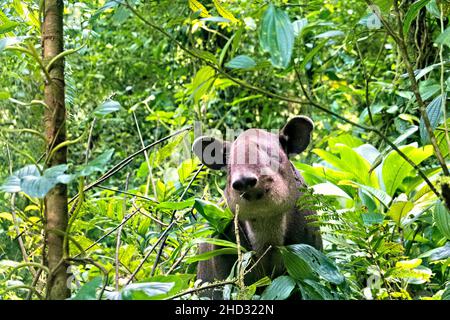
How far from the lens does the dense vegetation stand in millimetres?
1915

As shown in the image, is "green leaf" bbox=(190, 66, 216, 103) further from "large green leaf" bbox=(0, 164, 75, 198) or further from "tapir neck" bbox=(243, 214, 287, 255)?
"tapir neck" bbox=(243, 214, 287, 255)

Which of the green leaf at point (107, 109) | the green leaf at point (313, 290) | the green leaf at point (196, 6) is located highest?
the green leaf at point (196, 6)


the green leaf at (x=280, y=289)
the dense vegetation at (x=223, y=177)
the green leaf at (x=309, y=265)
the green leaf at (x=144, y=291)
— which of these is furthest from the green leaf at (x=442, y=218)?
the green leaf at (x=144, y=291)

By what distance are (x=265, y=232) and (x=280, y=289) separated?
0.94 m

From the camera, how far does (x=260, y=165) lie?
3209 millimetres

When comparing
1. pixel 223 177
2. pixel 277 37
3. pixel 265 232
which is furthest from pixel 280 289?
pixel 223 177

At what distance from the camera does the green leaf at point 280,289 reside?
100 inches

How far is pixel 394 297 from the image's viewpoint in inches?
111

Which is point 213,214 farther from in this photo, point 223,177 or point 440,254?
point 223,177

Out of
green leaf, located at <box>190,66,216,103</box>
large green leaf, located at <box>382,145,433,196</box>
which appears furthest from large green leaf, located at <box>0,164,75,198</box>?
large green leaf, located at <box>382,145,433,196</box>

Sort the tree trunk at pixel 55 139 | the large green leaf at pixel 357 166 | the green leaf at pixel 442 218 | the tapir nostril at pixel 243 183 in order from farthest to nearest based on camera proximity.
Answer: the large green leaf at pixel 357 166, the tapir nostril at pixel 243 183, the green leaf at pixel 442 218, the tree trunk at pixel 55 139

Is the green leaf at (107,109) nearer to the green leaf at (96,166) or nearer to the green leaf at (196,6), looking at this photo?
the green leaf at (96,166)

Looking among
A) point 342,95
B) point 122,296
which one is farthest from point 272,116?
point 122,296
